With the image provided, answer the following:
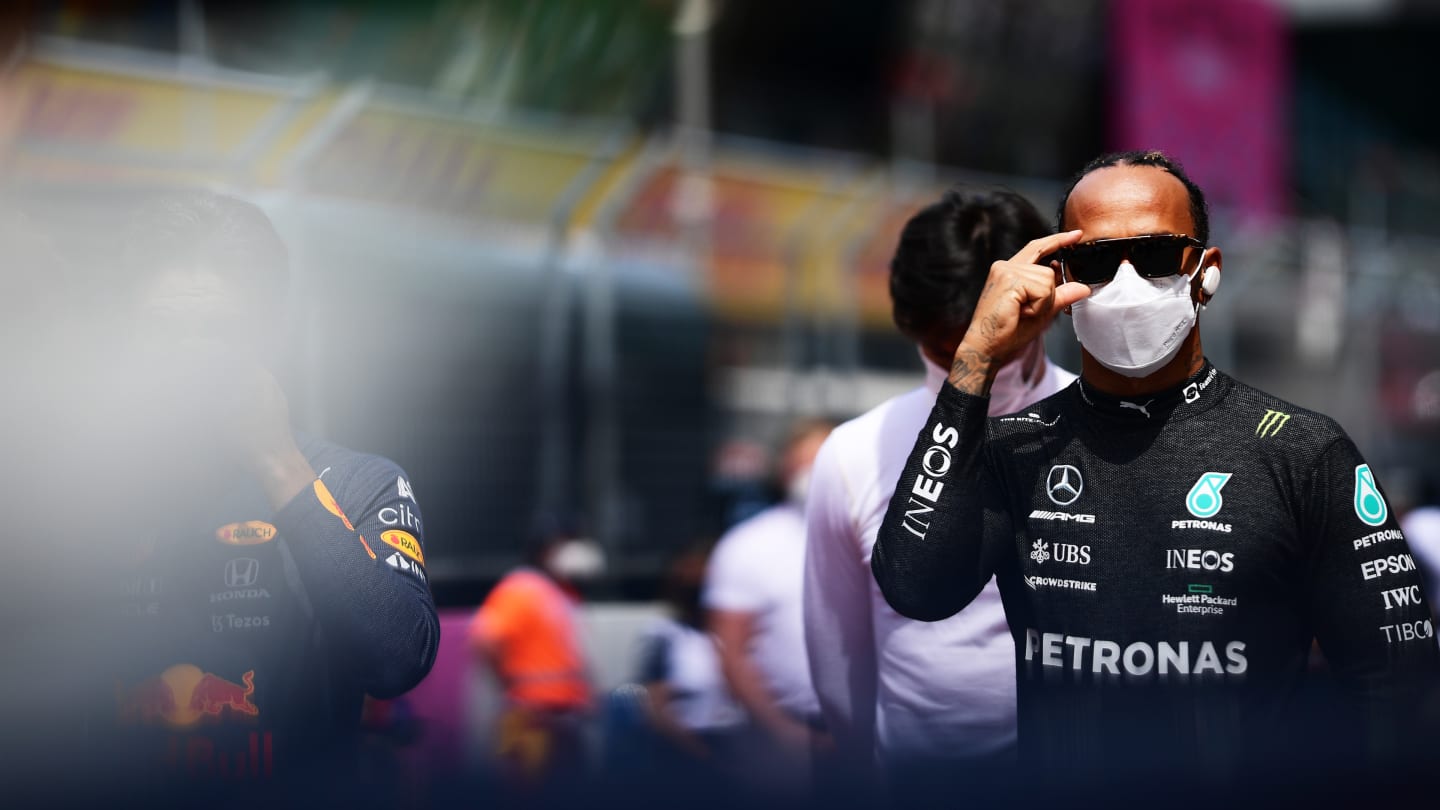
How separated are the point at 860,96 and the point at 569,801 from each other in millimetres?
17071

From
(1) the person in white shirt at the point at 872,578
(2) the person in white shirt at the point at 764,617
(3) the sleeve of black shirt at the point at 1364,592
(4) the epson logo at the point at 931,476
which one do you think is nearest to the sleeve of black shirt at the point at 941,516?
(4) the epson logo at the point at 931,476

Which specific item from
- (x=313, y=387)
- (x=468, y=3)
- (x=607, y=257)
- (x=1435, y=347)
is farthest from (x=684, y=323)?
(x=1435, y=347)

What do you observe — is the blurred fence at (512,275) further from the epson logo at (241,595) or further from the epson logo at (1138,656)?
the epson logo at (1138,656)

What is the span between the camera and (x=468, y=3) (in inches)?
351

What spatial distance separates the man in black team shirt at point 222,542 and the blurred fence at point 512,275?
2.32 metres

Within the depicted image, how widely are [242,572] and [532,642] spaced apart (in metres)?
4.24

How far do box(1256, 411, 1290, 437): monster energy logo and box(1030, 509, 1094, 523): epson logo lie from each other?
0.21 metres

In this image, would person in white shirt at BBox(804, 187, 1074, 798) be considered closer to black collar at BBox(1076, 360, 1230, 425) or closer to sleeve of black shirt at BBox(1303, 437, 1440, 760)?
black collar at BBox(1076, 360, 1230, 425)

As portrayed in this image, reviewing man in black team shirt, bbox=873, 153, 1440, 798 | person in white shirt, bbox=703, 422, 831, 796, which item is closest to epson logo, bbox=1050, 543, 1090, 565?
man in black team shirt, bbox=873, 153, 1440, 798

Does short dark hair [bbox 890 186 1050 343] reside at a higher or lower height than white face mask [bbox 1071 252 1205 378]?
higher

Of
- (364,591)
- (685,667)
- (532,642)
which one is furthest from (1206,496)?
(532,642)

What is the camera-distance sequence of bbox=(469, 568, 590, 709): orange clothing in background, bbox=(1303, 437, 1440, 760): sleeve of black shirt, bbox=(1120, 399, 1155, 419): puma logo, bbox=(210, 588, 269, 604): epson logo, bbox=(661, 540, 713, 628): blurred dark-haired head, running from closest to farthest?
bbox=(1303, 437, 1440, 760): sleeve of black shirt < bbox=(1120, 399, 1155, 419): puma logo < bbox=(210, 588, 269, 604): epson logo < bbox=(661, 540, 713, 628): blurred dark-haired head < bbox=(469, 568, 590, 709): orange clothing in background

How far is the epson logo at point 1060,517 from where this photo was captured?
171 centimetres

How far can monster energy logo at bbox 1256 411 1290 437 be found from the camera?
165cm
